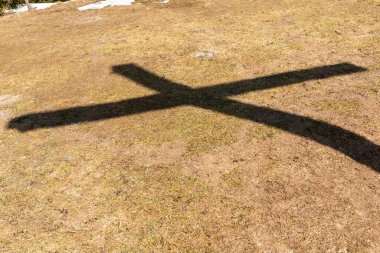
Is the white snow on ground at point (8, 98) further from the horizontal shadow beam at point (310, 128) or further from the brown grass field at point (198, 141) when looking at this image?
the horizontal shadow beam at point (310, 128)

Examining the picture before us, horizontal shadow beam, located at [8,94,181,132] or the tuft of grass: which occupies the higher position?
horizontal shadow beam, located at [8,94,181,132]

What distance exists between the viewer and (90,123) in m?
5.45

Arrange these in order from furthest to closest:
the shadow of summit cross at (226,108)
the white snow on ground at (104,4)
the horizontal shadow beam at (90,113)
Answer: the white snow on ground at (104,4) → the horizontal shadow beam at (90,113) → the shadow of summit cross at (226,108)

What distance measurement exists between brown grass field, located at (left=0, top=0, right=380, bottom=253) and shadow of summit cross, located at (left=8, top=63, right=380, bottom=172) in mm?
23

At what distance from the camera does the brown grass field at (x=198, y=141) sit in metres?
3.57

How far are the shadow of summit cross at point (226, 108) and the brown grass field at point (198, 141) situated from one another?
0.02 m

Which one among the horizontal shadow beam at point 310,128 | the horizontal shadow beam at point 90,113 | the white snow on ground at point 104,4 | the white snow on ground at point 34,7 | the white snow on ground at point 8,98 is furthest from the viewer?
the white snow on ground at point 34,7

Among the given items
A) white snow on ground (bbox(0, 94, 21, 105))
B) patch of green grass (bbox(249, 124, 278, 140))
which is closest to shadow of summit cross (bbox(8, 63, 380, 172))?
patch of green grass (bbox(249, 124, 278, 140))

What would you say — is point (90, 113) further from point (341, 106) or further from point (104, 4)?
point (104, 4)

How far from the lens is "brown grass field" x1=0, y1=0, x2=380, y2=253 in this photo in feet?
11.7

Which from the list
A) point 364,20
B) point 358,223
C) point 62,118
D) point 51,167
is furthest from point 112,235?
Answer: point 364,20

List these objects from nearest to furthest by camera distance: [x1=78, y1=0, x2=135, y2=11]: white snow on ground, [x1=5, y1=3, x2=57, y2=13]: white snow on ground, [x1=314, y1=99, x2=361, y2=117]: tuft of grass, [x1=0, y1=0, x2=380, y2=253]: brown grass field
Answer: [x1=0, y1=0, x2=380, y2=253]: brown grass field, [x1=314, y1=99, x2=361, y2=117]: tuft of grass, [x1=78, y1=0, x2=135, y2=11]: white snow on ground, [x1=5, y1=3, x2=57, y2=13]: white snow on ground

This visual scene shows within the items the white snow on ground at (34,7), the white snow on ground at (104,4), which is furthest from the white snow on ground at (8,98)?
the white snow on ground at (34,7)

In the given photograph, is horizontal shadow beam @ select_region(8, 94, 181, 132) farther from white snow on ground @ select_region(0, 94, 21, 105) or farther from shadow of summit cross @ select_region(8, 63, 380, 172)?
white snow on ground @ select_region(0, 94, 21, 105)
